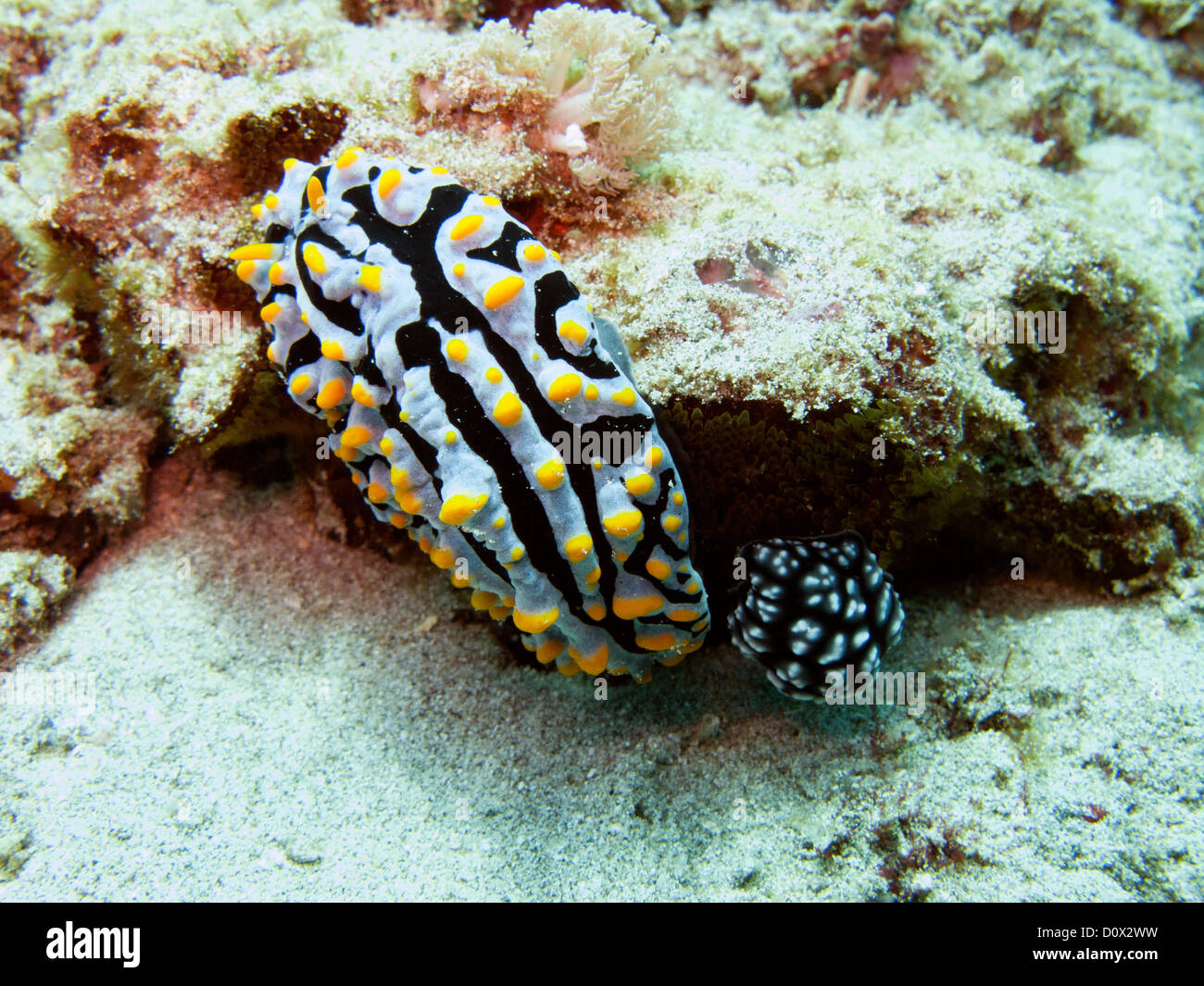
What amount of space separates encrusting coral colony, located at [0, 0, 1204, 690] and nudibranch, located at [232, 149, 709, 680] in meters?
0.02

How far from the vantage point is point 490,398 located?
251 cm

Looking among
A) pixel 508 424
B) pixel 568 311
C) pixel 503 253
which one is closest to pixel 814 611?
pixel 508 424

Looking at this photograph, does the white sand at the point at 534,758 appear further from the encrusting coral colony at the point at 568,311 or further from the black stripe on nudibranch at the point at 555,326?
the black stripe on nudibranch at the point at 555,326

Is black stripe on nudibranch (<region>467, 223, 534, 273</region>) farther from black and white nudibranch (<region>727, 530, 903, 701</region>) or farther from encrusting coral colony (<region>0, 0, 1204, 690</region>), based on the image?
black and white nudibranch (<region>727, 530, 903, 701</region>)

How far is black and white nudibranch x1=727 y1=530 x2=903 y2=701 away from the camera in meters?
2.76

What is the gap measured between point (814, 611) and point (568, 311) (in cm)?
161

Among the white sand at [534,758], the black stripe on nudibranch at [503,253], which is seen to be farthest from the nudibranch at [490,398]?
the white sand at [534,758]

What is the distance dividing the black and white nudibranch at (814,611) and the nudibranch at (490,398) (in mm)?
286

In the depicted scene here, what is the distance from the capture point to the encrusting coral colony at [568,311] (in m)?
2.67

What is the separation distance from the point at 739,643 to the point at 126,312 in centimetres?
375

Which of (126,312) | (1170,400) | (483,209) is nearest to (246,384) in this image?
(126,312)

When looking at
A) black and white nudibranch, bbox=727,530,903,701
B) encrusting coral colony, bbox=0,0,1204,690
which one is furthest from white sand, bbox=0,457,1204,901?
black and white nudibranch, bbox=727,530,903,701

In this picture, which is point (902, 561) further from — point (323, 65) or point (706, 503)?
point (323, 65)

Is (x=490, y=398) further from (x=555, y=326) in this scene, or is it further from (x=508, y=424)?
(x=555, y=326)
